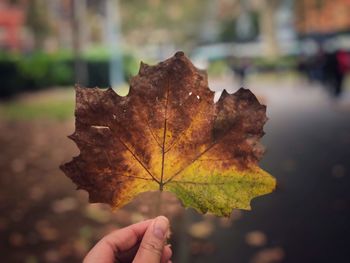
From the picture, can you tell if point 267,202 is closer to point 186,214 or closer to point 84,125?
point 186,214

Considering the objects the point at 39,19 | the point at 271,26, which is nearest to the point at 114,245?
the point at 271,26

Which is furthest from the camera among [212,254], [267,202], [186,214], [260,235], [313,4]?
[313,4]

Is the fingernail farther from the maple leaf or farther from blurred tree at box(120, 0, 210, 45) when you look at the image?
blurred tree at box(120, 0, 210, 45)

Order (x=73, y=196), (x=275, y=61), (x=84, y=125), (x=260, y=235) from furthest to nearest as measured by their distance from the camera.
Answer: (x=275, y=61), (x=73, y=196), (x=260, y=235), (x=84, y=125)

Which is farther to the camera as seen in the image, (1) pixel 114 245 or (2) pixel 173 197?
(2) pixel 173 197

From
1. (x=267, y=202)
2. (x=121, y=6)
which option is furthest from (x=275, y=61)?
(x=267, y=202)

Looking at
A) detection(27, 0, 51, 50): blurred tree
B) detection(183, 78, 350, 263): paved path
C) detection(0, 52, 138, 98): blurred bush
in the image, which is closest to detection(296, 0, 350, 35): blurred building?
detection(0, 52, 138, 98): blurred bush

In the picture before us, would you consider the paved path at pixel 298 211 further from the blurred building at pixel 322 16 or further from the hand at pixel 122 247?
the blurred building at pixel 322 16

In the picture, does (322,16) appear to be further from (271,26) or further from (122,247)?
(122,247)
